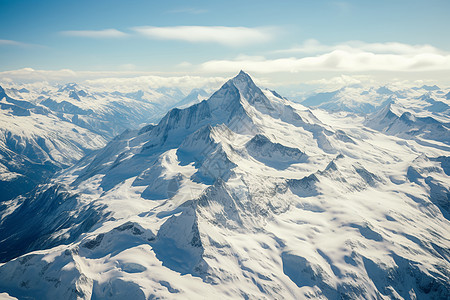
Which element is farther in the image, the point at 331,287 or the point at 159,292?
the point at 331,287

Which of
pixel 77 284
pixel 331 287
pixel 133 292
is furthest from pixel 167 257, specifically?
pixel 331 287

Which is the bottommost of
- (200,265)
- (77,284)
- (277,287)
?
(277,287)

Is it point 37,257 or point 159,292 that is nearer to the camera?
point 159,292

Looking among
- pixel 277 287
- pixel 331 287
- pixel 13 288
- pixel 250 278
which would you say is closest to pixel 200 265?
pixel 250 278

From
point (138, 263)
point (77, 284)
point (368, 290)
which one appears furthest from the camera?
point (368, 290)

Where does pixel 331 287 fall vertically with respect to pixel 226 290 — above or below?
below

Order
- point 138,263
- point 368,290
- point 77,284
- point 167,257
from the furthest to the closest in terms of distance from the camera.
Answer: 1. point 368,290
2. point 167,257
3. point 138,263
4. point 77,284

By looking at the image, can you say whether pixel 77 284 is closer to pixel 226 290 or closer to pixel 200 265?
pixel 200 265

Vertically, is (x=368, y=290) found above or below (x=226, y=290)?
below

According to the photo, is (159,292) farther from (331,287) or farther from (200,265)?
(331,287)
